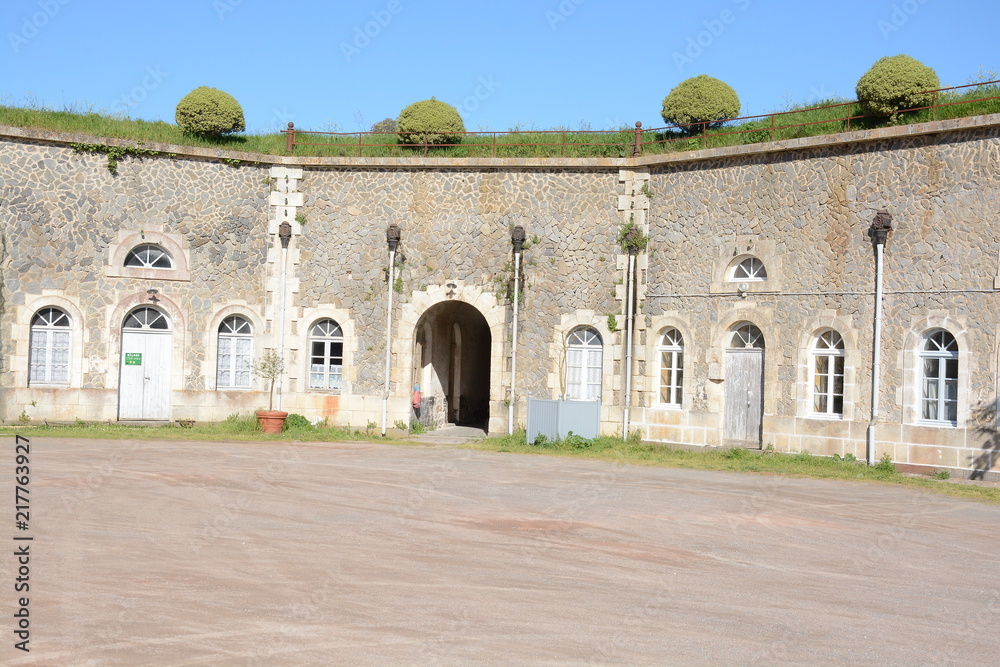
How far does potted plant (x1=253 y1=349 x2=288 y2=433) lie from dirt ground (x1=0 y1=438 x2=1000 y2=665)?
17.2 ft

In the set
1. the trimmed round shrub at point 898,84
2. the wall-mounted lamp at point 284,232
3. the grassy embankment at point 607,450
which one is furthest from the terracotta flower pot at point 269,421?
the trimmed round shrub at point 898,84

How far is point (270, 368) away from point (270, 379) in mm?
295

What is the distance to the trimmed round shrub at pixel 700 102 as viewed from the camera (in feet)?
60.7

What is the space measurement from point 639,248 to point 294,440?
23.7ft

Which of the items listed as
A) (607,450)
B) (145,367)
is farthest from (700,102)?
(145,367)

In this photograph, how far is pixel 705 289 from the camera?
17.2 metres

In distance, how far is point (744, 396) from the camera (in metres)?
16.8

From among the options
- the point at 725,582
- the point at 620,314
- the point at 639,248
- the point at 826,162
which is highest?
the point at 826,162

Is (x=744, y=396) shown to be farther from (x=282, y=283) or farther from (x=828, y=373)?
(x=282, y=283)

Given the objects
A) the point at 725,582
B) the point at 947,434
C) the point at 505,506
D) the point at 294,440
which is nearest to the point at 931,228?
the point at 947,434

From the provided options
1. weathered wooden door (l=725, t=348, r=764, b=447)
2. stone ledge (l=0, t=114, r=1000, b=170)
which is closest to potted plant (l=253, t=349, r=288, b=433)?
stone ledge (l=0, t=114, r=1000, b=170)

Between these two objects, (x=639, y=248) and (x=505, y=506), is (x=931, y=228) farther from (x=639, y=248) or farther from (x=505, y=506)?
(x=505, y=506)

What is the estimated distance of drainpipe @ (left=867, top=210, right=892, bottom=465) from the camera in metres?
15.0

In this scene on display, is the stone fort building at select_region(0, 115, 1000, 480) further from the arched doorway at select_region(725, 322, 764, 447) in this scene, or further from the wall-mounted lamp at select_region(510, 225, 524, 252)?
the wall-mounted lamp at select_region(510, 225, 524, 252)
